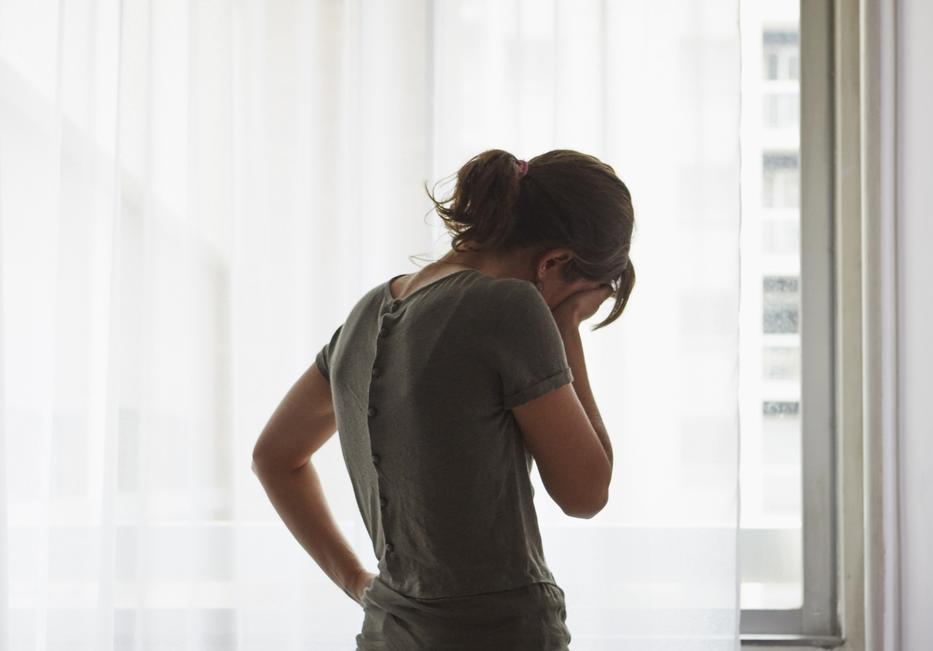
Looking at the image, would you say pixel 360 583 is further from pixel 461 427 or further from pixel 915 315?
pixel 915 315

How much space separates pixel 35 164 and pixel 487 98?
0.93 m

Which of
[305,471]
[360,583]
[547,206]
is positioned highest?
[547,206]

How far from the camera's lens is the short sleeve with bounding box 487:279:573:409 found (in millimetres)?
812

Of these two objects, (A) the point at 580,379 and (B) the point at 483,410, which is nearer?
(B) the point at 483,410

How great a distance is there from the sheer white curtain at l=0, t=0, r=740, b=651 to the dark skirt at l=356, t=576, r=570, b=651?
923 mm

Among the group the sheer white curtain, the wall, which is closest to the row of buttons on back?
the sheer white curtain

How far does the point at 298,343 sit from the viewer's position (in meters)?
1.81

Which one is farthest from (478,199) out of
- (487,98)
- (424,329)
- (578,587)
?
(578,587)

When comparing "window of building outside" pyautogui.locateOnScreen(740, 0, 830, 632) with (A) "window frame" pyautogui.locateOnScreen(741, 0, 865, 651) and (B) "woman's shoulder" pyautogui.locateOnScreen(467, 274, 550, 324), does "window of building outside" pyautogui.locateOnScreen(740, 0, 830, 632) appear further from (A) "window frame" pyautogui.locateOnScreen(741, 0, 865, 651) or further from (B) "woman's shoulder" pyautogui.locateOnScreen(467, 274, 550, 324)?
(B) "woman's shoulder" pyautogui.locateOnScreen(467, 274, 550, 324)

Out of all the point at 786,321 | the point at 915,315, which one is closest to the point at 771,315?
the point at 786,321

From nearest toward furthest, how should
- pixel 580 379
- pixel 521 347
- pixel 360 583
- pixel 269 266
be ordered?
1. pixel 521 347
2. pixel 580 379
3. pixel 360 583
4. pixel 269 266

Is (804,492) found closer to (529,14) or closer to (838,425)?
(838,425)

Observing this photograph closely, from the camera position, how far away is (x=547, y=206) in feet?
2.93

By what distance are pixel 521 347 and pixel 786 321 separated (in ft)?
4.30
